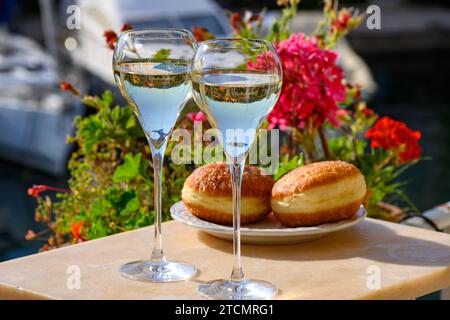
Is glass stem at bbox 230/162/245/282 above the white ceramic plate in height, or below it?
above

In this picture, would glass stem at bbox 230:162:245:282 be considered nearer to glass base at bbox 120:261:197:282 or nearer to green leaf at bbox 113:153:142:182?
glass base at bbox 120:261:197:282

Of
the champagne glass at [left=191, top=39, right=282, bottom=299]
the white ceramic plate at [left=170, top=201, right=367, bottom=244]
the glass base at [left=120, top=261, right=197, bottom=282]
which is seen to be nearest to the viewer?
the champagne glass at [left=191, top=39, right=282, bottom=299]

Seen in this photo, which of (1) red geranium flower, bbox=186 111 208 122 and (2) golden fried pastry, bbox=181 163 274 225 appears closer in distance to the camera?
(2) golden fried pastry, bbox=181 163 274 225

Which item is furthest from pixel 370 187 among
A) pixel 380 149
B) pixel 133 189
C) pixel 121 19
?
pixel 121 19

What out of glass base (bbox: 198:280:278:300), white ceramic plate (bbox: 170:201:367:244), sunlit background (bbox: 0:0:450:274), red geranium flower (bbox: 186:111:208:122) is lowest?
sunlit background (bbox: 0:0:450:274)

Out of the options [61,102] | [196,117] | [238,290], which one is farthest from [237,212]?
[61,102]

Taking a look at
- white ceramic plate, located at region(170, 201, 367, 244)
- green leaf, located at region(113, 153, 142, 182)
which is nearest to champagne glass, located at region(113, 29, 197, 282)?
white ceramic plate, located at region(170, 201, 367, 244)

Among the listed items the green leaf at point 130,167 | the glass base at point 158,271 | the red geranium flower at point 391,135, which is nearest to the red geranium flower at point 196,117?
the green leaf at point 130,167

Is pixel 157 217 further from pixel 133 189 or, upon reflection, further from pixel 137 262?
pixel 133 189
